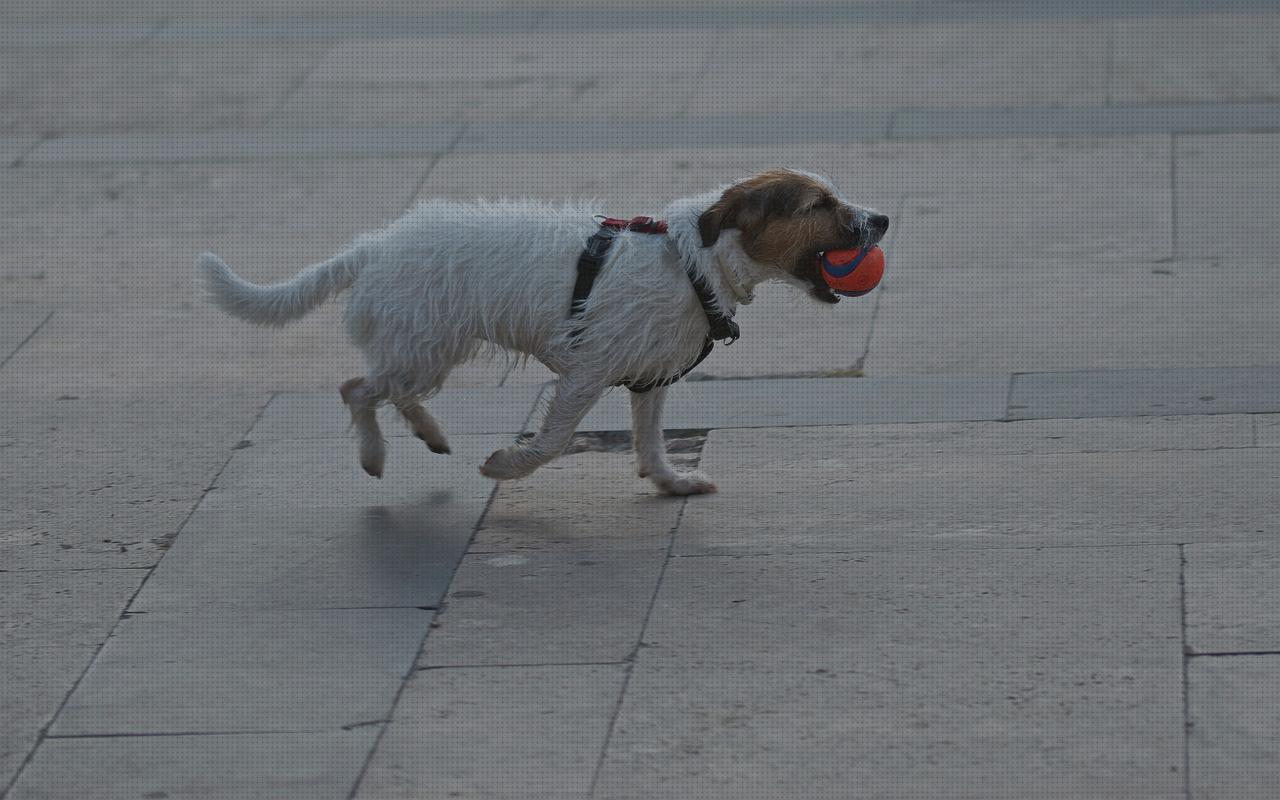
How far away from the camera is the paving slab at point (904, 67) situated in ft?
38.4

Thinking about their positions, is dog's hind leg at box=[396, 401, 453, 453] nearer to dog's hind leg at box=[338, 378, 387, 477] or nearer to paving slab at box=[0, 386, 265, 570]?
dog's hind leg at box=[338, 378, 387, 477]

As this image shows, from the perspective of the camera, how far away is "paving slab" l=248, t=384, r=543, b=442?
289 inches

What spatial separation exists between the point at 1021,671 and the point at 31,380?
5.03 metres

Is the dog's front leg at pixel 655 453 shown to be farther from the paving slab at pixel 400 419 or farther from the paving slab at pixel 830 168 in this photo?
the paving slab at pixel 830 168

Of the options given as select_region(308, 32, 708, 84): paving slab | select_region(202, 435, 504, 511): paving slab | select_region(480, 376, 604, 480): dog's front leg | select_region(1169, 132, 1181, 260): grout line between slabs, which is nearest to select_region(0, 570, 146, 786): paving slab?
select_region(202, 435, 504, 511): paving slab

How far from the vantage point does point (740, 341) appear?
325 inches

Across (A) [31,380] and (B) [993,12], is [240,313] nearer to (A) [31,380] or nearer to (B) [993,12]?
(A) [31,380]

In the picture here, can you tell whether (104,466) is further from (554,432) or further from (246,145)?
(246,145)

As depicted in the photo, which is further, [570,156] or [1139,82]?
[1139,82]

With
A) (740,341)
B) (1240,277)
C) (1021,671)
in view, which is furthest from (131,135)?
(1021,671)

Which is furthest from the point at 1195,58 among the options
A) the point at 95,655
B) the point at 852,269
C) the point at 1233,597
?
the point at 95,655

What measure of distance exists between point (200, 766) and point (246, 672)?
0.56 meters

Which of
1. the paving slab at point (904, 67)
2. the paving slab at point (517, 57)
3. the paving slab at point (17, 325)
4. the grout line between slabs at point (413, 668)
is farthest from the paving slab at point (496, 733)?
the paving slab at point (517, 57)

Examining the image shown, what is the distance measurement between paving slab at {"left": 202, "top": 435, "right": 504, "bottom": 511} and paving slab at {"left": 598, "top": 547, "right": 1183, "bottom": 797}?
1234mm
